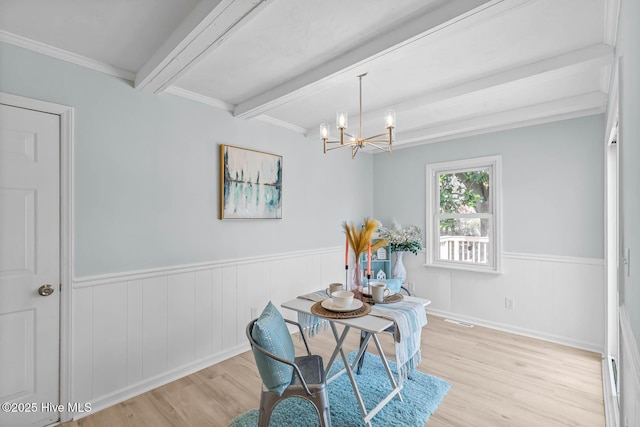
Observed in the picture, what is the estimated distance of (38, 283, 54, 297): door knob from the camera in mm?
2034

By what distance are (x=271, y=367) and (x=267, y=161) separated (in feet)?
7.37

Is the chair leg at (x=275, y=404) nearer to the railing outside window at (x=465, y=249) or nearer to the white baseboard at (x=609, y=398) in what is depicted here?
the white baseboard at (x=609, y=398)

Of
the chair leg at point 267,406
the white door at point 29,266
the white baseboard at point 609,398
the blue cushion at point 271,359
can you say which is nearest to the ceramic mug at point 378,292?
the blue cushion at point 271,359

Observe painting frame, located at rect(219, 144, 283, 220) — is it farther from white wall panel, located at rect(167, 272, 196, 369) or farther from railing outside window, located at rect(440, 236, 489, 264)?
railing outside window, located at rect(440, 236, 489, 264)

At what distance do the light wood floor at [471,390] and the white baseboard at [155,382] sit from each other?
5 cm

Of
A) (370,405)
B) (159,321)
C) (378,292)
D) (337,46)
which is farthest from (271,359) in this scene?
(337,46)

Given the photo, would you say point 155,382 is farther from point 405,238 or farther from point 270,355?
point 405,238

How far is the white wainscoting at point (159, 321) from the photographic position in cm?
223

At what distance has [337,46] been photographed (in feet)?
6.72

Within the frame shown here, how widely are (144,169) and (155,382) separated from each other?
1.73 m

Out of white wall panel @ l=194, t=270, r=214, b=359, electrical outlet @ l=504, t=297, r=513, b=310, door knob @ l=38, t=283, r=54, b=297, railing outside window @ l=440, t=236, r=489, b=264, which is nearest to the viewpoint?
door knob @ l=38, t=283, r=54, b=297

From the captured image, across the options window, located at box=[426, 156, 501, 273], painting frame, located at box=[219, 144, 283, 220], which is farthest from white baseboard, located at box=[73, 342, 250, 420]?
window, located at box=[426, 156, 501, 273]

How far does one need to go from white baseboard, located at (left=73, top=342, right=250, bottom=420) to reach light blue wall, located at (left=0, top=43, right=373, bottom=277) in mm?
915

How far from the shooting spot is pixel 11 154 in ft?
6.35
